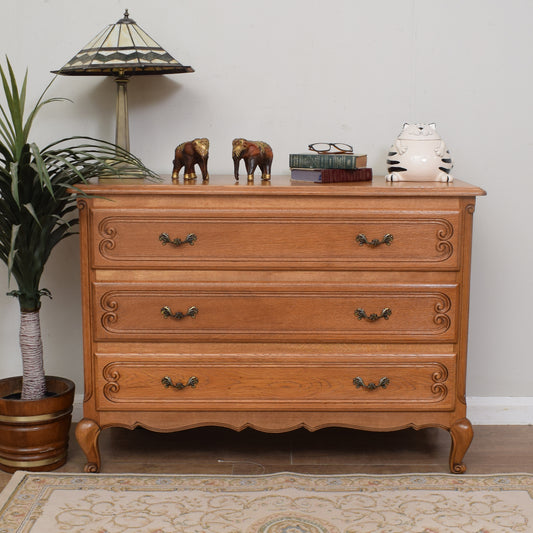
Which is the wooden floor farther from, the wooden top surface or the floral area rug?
the wooden top surface

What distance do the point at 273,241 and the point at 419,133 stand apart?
2.17ft

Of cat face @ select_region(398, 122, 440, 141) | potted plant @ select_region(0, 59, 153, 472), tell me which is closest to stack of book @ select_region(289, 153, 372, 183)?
cat face @ select_region(398, 122, 440, 141)

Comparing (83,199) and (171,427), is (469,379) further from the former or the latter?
(83,199)

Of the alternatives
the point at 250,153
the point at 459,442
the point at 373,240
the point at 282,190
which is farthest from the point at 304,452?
the point at 250,153

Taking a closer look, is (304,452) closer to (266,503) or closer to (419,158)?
(266,503)

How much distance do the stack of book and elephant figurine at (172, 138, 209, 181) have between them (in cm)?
30

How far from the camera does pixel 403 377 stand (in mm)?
2393

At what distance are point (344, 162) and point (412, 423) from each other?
34.7 inches

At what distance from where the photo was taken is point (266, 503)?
223cm

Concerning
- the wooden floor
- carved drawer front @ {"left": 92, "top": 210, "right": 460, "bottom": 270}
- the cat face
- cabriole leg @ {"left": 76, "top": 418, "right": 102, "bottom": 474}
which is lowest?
the wooden floor

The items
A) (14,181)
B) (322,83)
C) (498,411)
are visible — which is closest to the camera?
(14,181)

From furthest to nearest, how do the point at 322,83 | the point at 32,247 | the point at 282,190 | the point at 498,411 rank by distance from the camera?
1. the point at 498,411
2. the point at 322,83
3. the point at 32,247
4. the point at 282,190

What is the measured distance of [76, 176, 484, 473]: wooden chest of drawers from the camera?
232 centimetres

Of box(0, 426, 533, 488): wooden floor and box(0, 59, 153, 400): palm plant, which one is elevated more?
box(0, 59, 153, 400): palm plant
